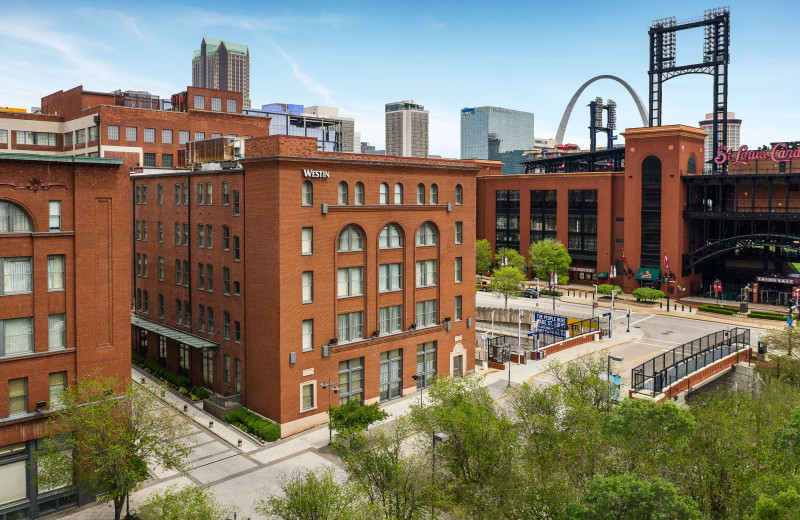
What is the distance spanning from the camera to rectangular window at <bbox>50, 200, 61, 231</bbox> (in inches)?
1266

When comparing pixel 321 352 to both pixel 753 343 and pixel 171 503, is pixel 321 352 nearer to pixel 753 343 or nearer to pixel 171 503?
pixel 171 503

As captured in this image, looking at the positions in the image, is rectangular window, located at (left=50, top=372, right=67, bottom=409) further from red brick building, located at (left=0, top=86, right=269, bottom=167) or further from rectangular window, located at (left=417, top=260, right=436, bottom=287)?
red brick building, located at (left=0, top=86, right=269, bottom=167)

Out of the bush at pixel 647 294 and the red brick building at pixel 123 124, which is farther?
the bush at pixel 647 294

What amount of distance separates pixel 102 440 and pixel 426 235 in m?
28.2

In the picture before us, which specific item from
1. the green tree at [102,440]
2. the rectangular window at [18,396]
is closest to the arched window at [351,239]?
the green tree at [102,440]

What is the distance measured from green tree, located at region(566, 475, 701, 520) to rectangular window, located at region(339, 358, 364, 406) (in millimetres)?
26062

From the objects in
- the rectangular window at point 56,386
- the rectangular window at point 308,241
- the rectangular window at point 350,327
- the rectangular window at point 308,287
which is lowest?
the rectangular window at point 56,386

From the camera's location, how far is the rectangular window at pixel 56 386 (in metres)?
32.2

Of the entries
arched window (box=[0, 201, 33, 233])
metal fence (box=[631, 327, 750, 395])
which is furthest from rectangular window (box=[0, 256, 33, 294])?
metal fence (box=[631, 327, 750, 395])

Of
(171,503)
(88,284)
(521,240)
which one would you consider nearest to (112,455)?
(171,503)

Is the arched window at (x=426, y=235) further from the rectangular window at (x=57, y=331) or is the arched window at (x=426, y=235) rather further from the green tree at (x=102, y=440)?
the rectangular window at (x=57, y=331)

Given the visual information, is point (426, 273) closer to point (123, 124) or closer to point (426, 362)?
point (426, 362)

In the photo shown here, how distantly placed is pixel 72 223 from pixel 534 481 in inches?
1001

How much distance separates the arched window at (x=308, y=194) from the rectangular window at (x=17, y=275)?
16851 millimetres
